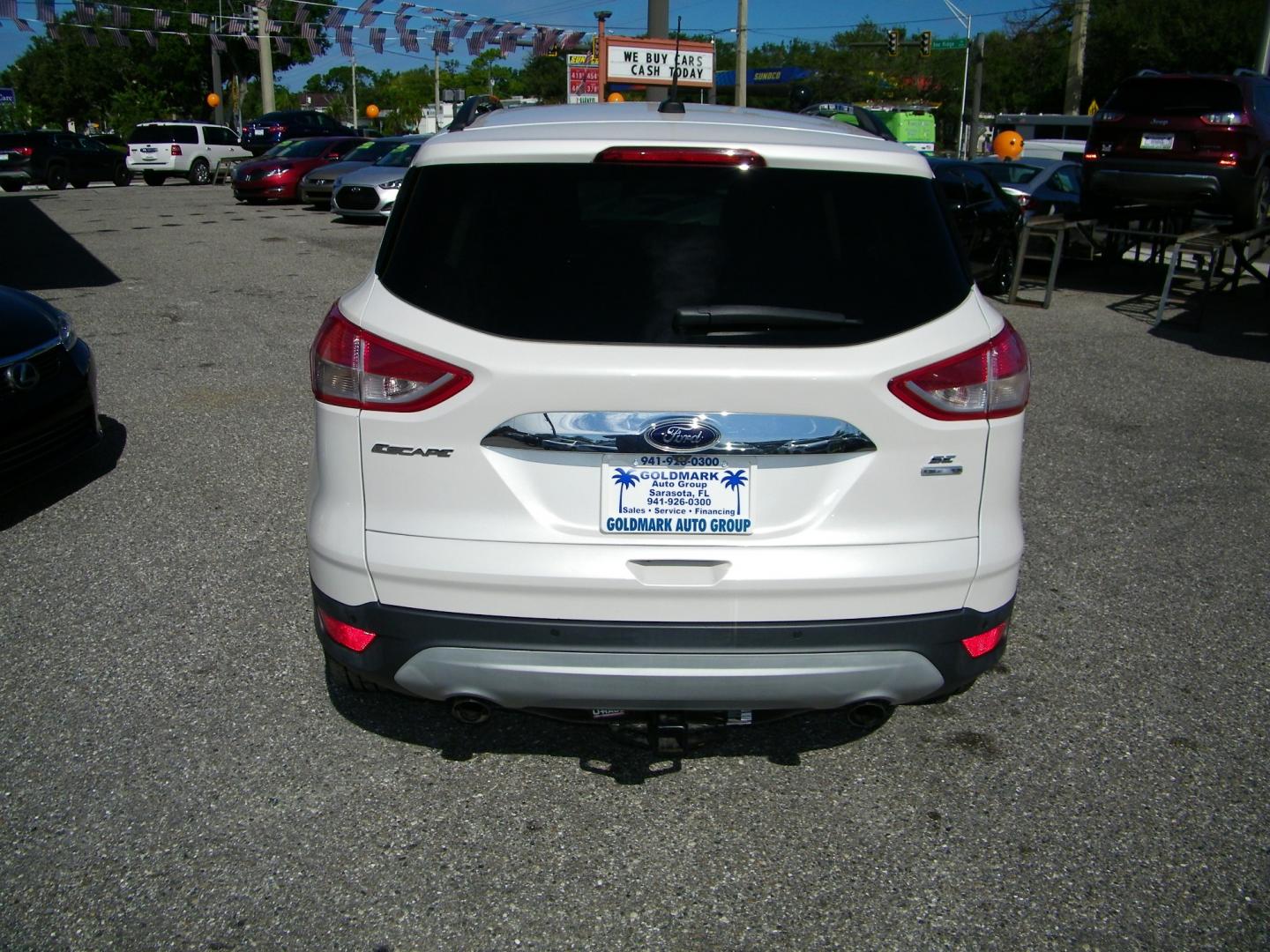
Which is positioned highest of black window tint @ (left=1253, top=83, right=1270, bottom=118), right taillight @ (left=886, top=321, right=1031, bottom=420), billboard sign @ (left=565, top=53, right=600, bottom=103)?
billboard sign @ (left=565, top=53, right=600, bottom=103)

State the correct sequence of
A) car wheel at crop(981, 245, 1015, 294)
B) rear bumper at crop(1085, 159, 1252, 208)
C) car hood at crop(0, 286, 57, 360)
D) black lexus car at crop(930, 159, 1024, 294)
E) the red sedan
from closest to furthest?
car hood at crop(0, 286, 57, 360), rear bumper at crop(1085, 159, 1252, 208), black lexus car at crop(930, 159, 1024, 294), car wheel at crop(981, 245, 1015, 294), the red sedan

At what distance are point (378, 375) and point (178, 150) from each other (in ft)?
104

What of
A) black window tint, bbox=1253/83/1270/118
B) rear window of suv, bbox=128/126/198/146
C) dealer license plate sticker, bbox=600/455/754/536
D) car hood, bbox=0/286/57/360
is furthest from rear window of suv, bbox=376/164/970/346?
rear window of suv, bbox=128/126/198/146

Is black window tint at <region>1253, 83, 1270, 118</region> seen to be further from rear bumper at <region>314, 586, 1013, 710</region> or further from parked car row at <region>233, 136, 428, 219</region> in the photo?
parked car row at <region>233, 136, 428, 219</region>

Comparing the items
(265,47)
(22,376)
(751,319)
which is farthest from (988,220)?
(265,47)

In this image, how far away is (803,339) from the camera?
2.55 meters

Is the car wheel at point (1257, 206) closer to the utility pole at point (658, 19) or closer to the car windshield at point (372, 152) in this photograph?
the utility pole at point (658, 19)

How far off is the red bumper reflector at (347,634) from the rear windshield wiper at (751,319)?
Answer: 1093 millimetres

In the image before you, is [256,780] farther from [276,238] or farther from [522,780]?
[276,238]

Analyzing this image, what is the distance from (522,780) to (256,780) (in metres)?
0.78

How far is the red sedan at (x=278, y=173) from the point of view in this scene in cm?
2231

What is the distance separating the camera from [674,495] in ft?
8.31

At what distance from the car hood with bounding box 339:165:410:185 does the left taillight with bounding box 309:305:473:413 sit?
16.8 m

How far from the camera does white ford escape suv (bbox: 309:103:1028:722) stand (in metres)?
2.52
